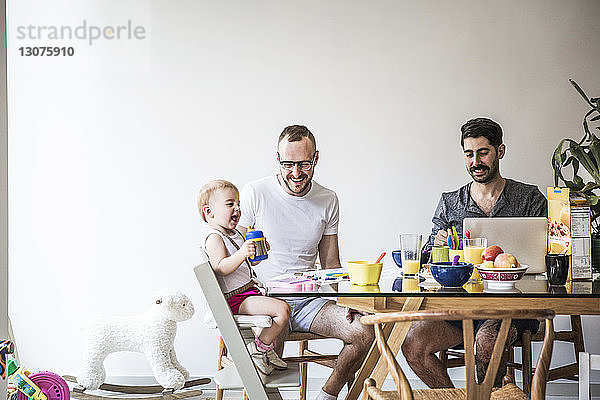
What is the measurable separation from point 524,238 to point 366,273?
743mm

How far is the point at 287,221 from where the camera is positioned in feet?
12.8

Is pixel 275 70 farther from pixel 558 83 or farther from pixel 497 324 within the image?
pixel 497 324

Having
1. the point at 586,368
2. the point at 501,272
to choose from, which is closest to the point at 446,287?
the point at 501,272

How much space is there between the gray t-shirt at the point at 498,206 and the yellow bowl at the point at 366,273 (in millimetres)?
1100

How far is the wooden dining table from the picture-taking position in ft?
8.53

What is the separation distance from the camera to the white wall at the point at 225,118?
438cm

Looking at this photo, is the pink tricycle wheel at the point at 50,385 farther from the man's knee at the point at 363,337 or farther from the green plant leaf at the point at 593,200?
the green plant leaf at the point at 593,200

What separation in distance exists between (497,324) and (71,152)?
103 inches

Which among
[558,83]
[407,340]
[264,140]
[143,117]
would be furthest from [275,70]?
[407,340]

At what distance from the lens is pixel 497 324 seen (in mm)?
3361

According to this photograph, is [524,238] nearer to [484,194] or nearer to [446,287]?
[446,287]

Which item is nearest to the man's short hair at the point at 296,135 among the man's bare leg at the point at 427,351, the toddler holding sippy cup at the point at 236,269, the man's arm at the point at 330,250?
the man's arm at the point at 330,250

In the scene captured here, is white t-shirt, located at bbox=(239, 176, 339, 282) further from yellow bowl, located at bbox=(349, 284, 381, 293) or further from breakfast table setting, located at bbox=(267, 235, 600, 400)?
yellow bowl, located at bbox=(349, 284, 381, 293)

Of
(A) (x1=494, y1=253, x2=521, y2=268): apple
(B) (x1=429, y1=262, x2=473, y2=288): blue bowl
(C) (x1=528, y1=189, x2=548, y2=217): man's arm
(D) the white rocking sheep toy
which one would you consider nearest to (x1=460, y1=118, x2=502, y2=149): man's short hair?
(C) (x1=528, y1=189, x2=548, y2=217): man's arm
